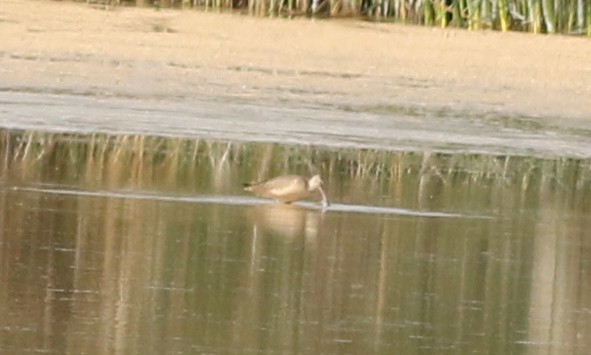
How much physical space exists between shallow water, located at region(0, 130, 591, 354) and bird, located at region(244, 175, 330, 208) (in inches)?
3.7

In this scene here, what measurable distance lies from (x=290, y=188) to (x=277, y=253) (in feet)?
6.04

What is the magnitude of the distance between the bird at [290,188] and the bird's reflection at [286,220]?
79 mm

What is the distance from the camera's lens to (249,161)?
13.5 meters

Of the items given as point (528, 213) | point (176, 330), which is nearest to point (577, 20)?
point (528, 213)

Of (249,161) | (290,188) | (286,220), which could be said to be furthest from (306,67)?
(286,220)

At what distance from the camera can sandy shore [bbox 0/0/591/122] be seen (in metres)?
17.2

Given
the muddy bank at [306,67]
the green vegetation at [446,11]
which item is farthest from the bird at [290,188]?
the green vegetation at [446,11]

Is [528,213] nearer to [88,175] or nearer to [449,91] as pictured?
[88,175]

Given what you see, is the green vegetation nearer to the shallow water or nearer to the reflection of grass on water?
the reflection of grass on water

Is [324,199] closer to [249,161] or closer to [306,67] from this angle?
[249,161]

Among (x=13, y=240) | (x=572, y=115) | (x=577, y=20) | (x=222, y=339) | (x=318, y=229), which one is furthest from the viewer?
(x=577, y=20)

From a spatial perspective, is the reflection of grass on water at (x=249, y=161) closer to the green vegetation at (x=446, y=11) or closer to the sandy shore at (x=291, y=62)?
the sandy shore at (x=291, y=62)

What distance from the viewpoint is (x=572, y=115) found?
678 inches

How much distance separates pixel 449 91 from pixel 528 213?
637 cm
